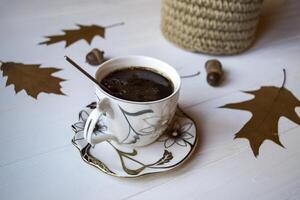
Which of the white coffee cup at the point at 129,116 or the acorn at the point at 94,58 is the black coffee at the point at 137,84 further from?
the acorn at the point at 94,58

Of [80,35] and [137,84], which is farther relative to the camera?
[80,35]

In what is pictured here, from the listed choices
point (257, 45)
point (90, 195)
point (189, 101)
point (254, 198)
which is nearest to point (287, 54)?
point (257, 45)

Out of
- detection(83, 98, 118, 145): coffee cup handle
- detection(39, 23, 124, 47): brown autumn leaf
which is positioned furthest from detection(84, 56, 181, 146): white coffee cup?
A: detection(39, 23, 124, 47): brown autumn leaf

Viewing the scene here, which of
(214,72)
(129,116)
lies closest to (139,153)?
(129,116)

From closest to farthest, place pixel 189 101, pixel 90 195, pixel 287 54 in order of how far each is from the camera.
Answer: pixel 90 195 < pixel 189 101 < pixel 287 54

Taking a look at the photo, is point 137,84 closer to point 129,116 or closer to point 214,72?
point 129,116

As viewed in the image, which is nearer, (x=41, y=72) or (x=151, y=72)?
A: (x=151, y=72)

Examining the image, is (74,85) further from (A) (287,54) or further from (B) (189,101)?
(A) (287,54)
